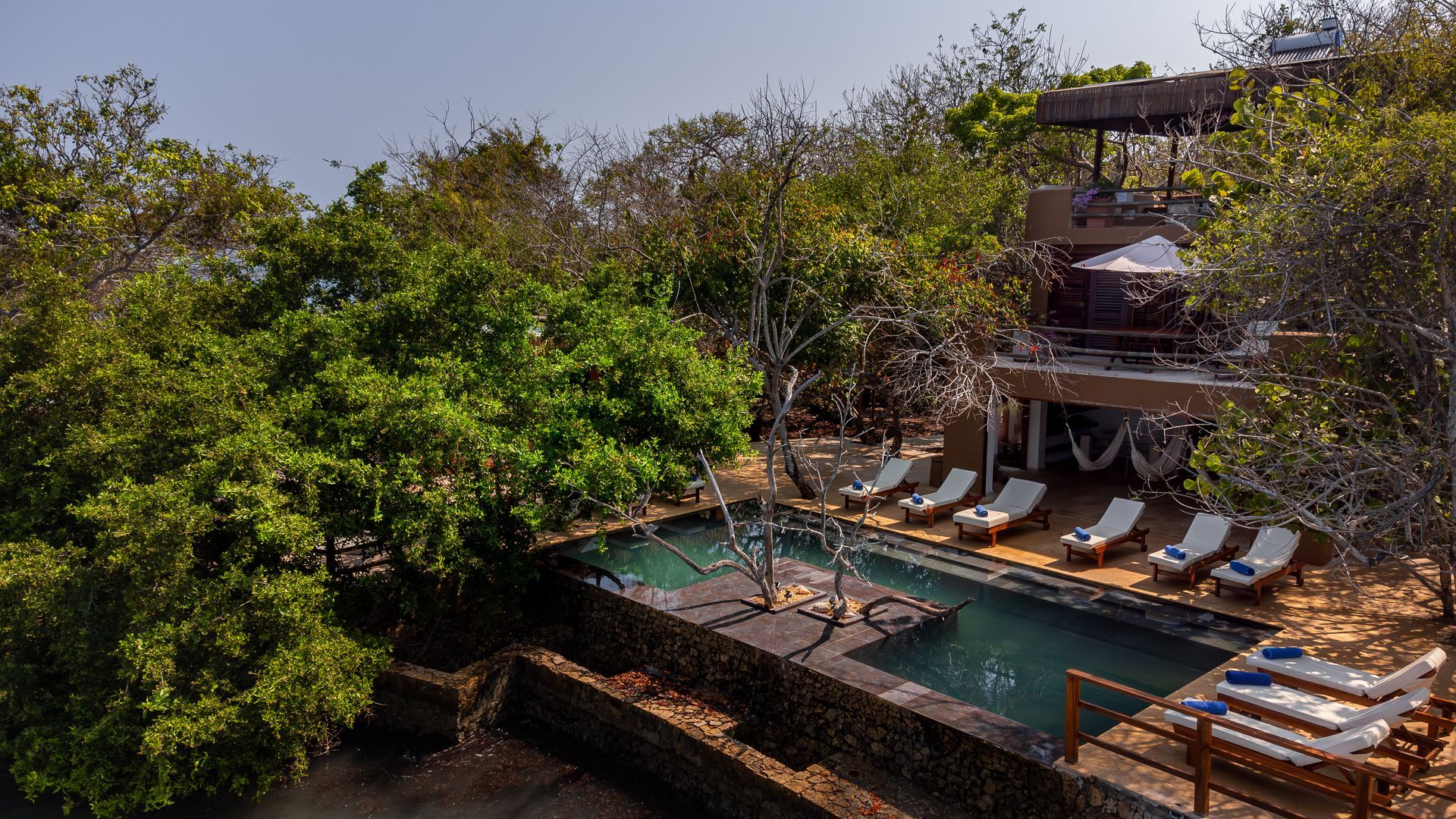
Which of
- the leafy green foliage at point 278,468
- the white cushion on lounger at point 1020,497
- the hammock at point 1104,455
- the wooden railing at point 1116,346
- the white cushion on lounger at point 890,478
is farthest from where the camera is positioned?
the white cushion on lounger at point 890,478

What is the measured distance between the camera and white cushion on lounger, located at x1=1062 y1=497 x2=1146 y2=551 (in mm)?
12547

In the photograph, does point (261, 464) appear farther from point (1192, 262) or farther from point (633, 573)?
point (1192, 262)

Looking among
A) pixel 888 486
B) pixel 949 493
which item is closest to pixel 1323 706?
pixel 949 493

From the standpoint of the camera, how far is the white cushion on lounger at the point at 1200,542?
458 inches

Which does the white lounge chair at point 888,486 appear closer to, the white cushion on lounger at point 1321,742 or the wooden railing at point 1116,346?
the wooden railing at point 1116,346

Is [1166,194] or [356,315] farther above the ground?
[1166,194]

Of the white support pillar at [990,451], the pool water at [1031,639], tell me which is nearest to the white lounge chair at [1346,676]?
the pool water at [1031,639]

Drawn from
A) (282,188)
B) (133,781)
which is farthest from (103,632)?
(282,188)

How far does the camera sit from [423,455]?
10.5m

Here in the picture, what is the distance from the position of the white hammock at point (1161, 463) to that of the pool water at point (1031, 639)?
3.58 metres

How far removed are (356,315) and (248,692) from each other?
204 inches

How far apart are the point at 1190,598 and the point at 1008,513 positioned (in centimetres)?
326

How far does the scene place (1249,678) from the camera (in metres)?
7.92

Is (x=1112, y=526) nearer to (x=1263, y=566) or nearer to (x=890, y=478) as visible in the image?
(x=1263, y=566)
